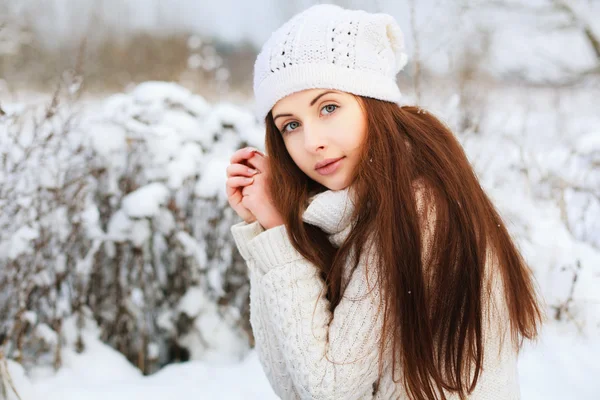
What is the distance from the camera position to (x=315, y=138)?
4.41 feet

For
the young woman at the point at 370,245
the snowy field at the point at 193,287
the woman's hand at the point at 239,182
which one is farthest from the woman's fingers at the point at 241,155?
the snowy field at the point at 193,287

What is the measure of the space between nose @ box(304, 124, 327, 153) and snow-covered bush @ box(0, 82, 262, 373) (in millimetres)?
1100

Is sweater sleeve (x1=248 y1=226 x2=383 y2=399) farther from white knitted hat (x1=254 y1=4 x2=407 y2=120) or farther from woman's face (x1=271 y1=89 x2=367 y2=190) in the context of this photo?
white knitted hat (x1=254 y1=4 x2=407 y2=120)

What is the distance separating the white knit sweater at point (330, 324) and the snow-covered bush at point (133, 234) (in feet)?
3.51

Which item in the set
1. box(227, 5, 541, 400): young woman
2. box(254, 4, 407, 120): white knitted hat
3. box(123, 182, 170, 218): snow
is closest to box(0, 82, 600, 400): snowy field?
box(123, 182, 170, 218): snow

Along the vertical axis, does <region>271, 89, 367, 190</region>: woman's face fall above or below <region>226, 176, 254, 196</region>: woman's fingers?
above

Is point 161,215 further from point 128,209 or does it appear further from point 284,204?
point 284,204

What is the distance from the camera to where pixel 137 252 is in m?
2.42

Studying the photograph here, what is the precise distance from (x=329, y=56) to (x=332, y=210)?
392 millimetres

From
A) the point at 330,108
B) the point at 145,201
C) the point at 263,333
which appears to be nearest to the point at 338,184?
the point at 330,108

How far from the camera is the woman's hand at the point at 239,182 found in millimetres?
1559

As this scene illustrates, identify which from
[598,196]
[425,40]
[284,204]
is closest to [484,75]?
[425,40]

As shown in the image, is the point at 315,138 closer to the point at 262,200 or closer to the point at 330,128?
the point at 330,128

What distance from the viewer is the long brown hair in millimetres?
1222
